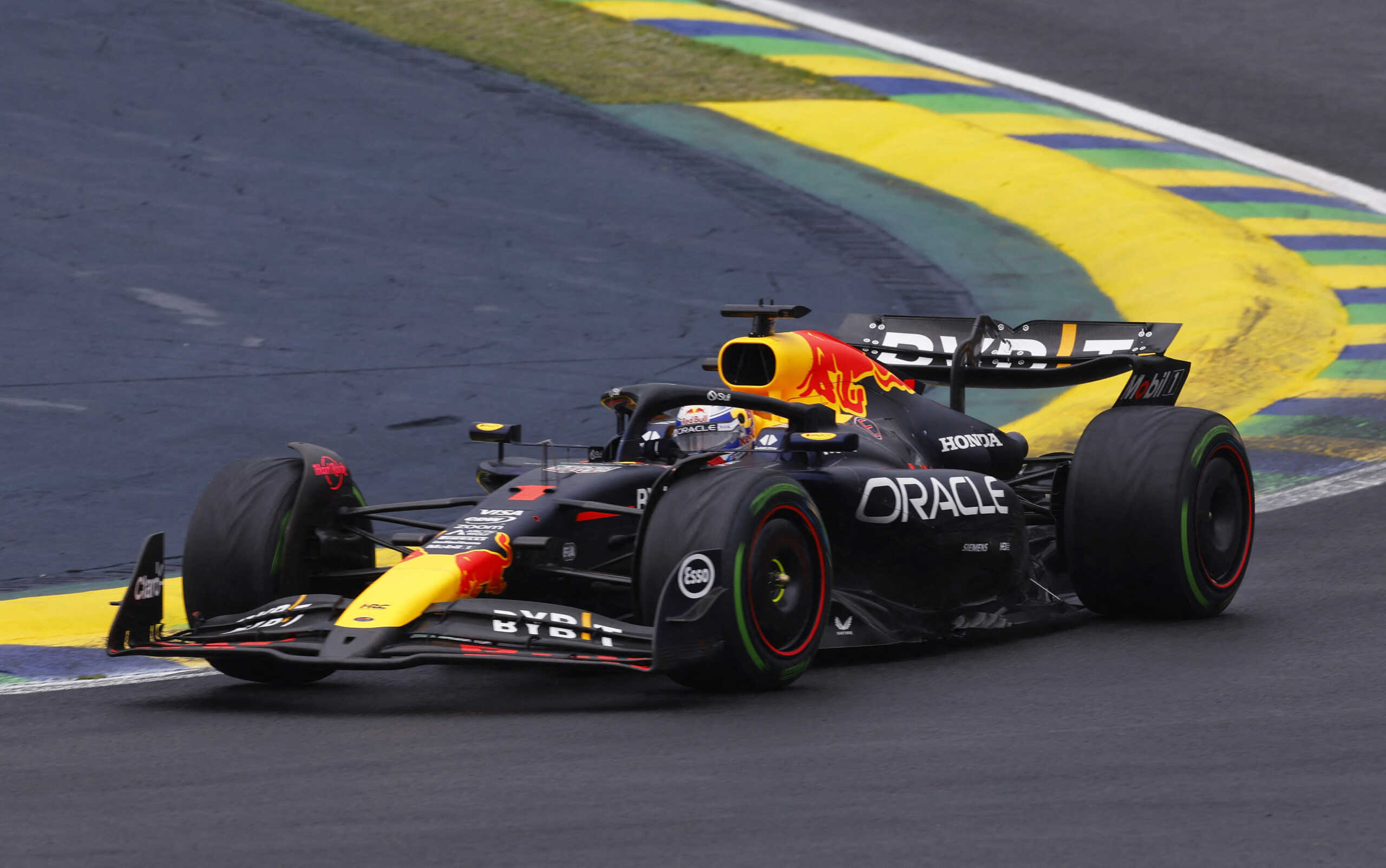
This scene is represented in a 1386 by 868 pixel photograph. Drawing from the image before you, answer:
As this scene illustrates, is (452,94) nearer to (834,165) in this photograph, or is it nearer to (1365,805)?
(834,165)

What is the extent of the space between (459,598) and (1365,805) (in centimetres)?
286

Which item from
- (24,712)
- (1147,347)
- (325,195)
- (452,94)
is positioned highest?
(452,94)

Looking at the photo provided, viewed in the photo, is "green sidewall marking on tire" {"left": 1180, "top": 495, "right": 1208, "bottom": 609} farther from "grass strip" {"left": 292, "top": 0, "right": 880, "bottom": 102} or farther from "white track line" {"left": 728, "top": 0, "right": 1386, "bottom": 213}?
"grass strip" {"left": 292, "top": 0, "right": 880, "bottom": 102}

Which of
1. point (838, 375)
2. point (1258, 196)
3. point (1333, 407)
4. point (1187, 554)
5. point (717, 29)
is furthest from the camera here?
point (717, 29)

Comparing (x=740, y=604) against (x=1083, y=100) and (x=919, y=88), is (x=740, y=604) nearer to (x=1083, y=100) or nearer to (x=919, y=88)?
(x=919, y=88)

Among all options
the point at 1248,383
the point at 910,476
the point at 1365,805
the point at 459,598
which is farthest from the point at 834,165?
the point at 1365,805

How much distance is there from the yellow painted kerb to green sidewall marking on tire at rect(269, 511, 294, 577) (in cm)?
531

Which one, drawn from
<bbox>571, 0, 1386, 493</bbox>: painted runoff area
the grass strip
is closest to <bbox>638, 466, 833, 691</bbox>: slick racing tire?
<bbox>571, 0, 1386, 493</bbox>: painted runoff area

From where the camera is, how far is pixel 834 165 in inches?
673

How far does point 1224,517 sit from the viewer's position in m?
7.72

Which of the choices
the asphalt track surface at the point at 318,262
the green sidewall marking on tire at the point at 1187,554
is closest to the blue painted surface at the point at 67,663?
the asphalt track surface at the point at 318,262

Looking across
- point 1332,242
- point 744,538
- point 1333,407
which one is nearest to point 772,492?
point 744,538

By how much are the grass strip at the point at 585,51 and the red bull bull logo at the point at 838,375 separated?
36.8ft

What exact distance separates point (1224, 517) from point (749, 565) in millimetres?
2597
